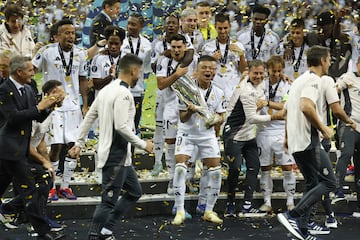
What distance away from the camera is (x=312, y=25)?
1545 centimetres

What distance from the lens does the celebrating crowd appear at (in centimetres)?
1136

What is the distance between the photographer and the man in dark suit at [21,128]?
11.3 m

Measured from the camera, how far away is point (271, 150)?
14016 mm

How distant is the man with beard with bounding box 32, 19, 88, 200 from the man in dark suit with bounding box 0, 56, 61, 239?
1807 mm

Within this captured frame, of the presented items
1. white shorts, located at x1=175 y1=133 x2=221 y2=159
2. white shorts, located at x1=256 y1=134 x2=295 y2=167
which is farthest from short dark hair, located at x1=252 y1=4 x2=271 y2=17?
white shorts, located at x1=175 y1=133 x2=221 y2=159

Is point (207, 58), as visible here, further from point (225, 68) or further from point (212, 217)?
point (212, 217)

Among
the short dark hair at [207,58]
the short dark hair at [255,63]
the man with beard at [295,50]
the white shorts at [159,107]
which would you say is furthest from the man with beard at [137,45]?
the man with beard at [295,50]

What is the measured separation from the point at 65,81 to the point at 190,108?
6.05 feet

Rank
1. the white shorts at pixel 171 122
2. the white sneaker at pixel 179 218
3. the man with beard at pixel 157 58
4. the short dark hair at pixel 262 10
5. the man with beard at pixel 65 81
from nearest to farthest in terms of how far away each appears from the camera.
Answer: the white sneaker at pixel 179 218, the man with beard at pixel 65 81, the white shorts at pixel 171 122, the man with beard at pixel 157 58, the short dark hair at pixel 262 10

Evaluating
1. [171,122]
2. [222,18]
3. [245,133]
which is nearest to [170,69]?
[171,122]

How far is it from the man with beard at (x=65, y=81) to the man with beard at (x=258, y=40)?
8.38ft

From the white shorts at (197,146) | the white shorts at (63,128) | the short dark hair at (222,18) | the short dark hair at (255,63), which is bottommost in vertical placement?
the white shorts at (197,146)

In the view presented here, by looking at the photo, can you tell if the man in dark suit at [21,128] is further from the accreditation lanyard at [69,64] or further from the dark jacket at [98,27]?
the dark jacket at [98,27]

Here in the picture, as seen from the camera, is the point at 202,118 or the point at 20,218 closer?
the point at 20,218
